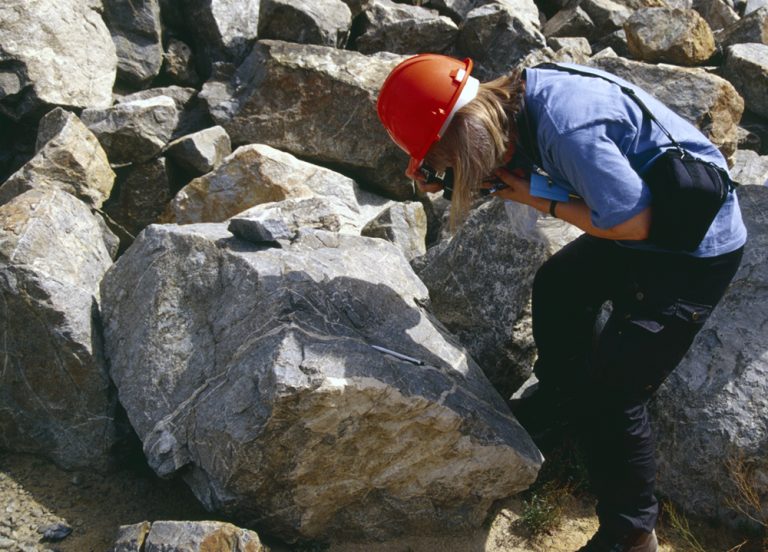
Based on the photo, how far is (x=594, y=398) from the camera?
3.36m

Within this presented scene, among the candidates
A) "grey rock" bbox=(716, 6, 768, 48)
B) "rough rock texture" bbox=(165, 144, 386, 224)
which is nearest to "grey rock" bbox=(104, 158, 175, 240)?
"rough rock texture" bbox=(165, 144, 386, 224)

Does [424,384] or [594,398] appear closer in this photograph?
[594,398]

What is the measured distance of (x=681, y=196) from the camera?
9.28 feet

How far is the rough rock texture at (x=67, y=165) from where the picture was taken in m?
5.58

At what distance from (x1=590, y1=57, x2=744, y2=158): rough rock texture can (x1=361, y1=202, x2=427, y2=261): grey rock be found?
2151mm

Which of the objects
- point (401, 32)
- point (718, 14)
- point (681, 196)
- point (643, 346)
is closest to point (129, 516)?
point (643, 346)

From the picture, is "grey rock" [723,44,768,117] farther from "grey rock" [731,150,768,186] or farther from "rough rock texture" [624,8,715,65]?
"grey rock" [731,150,768,186]

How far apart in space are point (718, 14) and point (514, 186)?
8447mm

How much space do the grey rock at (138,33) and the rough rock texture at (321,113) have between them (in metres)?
1.07

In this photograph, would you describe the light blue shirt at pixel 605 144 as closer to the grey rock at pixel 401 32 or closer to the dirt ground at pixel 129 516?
the dirt ground at pixel 129 516

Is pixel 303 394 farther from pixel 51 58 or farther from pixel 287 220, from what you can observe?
pixel 51 58

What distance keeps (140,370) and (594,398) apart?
2.26 metres

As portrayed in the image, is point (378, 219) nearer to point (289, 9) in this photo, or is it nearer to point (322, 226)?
point (322, 226)

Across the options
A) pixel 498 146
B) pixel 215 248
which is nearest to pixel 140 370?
pixel 215 248
